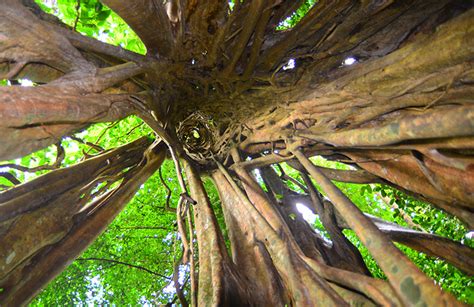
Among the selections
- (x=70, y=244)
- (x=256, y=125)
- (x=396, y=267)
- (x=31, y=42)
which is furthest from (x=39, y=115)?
(x=256, y=125)

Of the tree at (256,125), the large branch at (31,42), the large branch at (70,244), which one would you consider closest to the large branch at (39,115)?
the tree at (256,125)

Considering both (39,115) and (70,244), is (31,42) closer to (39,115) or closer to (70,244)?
(39,115)

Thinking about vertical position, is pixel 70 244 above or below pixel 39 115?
above

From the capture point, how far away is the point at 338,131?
2.32 m

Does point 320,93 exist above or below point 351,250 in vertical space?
above

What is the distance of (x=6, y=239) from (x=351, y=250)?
278cm

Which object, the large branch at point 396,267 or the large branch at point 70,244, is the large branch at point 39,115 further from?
the large branch at point 396,267

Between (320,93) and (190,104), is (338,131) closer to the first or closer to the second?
(320,93)

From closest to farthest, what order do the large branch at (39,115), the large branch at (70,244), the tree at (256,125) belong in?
the large branch at (39,115) < the tree at (256,125) < the large branch at (70,244)

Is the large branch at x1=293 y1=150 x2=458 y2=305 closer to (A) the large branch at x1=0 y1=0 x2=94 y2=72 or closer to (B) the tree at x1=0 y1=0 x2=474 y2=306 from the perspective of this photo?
(B) the tree at x1=0 y1=0 x2=474 y2=306

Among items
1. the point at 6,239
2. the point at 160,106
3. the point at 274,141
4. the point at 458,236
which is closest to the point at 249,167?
the point at 274,141

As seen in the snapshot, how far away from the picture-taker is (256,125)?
3250 millimetres

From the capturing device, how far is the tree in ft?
5.74

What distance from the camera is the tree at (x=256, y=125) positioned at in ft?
5.74
